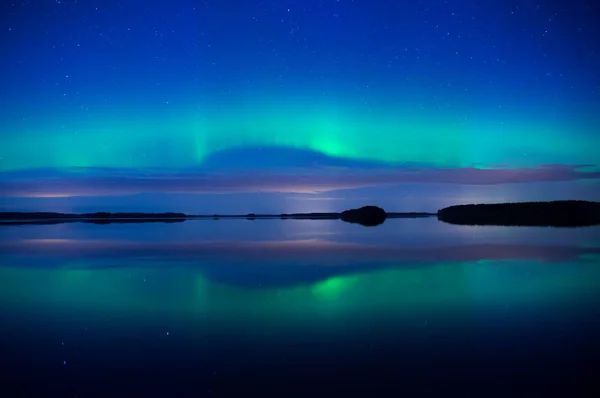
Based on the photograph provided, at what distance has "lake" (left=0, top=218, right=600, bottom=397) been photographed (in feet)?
22.6

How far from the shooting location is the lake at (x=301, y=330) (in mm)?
6891

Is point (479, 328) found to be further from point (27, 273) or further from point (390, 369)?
point (27, 273)

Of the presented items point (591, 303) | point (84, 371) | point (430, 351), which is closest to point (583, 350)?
point (430, 351)

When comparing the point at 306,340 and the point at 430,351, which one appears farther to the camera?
the point at 306,340

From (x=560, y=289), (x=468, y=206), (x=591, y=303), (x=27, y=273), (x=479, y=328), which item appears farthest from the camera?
(x=468, y=206)

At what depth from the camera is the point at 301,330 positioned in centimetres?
960

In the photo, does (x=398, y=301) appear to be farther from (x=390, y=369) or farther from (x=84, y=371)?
(x=84, y=371)

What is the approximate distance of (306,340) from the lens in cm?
890

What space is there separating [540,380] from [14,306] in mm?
12182

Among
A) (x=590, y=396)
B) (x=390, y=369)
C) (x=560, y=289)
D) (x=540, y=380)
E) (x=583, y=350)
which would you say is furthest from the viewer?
(x=560, y=289)

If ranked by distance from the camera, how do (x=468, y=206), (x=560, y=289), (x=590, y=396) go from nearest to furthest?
(x=590, y=396)
(x=560, y=289)
(x=468, y=206)

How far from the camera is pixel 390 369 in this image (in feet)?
24.0

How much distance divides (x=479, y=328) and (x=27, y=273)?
1648 cm

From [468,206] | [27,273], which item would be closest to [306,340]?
[27,273]
